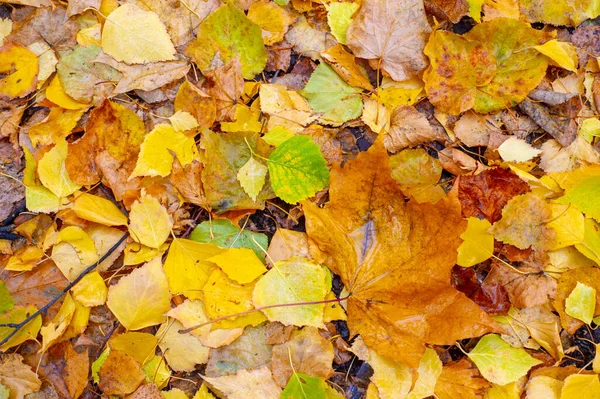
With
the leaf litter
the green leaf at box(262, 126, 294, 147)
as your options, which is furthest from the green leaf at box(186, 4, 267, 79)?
the green leaf at box(262, 126, 294, 147)

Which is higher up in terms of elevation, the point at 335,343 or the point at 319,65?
the point at 319,65

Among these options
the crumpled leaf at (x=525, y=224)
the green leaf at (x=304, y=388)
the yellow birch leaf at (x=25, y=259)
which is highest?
the crumpled leaf at (x=525, y=224)

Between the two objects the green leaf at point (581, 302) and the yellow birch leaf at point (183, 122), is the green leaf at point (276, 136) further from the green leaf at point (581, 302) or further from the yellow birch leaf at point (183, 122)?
the green leaf at point (581, 302)

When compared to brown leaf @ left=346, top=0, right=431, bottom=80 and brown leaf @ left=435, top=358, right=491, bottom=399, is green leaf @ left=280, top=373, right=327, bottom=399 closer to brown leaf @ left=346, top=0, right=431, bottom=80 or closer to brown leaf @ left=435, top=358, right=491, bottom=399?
brown leaf @ left=435, top=358, right=491, bottom=399

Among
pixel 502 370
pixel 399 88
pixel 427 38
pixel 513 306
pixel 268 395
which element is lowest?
pixel 268 395

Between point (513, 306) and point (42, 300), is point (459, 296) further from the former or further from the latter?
point (42, 300)

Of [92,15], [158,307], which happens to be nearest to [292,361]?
[158,307]

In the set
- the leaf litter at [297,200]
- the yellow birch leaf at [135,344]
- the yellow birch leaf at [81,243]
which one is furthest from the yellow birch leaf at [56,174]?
the yellow birch leaf at [135,344]
